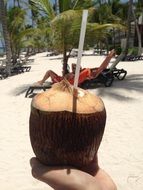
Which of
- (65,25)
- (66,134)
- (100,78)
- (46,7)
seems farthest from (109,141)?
(46,7)

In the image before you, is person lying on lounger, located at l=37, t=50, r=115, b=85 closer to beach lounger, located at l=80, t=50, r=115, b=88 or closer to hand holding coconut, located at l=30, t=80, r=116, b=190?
beach lounger, located at l=80, t=50, r=115, b=88

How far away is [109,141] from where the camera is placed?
23.9 feet

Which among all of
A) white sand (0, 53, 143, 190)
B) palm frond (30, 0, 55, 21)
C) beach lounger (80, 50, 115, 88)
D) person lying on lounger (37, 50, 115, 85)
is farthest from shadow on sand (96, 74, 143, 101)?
palm frond (30, 0, 55, 21)

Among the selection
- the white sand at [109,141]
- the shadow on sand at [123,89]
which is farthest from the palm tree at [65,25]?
the white sand at [109,141]

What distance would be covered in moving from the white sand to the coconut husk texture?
3408mm

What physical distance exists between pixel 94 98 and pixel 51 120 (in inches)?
10.5

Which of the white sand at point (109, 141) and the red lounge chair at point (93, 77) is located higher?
the red lounge chair at point (93, 77)

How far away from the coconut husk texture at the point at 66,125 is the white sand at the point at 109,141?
134 inches

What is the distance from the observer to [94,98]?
1933 mm

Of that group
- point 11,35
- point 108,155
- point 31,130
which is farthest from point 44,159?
point 11,35

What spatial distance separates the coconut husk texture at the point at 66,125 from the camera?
6.00ft

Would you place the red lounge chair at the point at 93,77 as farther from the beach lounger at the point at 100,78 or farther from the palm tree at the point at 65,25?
the palm tree at the point at 65,25

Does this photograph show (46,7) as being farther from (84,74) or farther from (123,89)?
(123,89)

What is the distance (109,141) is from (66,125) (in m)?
5.57
